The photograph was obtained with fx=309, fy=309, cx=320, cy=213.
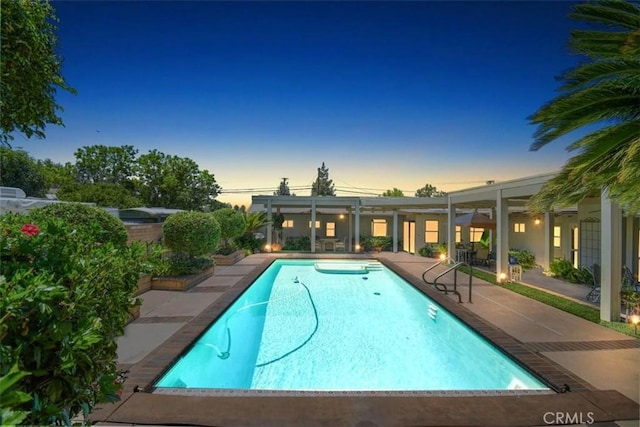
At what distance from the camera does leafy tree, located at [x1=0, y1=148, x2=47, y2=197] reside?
21484 mm

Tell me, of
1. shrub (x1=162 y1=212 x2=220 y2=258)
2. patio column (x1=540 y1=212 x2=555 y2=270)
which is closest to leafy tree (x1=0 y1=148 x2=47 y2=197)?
shrub (x1=162 y1=212 x2=220 y2=258)

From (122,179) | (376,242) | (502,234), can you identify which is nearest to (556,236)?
(502,234)

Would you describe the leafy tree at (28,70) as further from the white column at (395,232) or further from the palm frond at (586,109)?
the white column at (395,232)

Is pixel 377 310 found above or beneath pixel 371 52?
beneath

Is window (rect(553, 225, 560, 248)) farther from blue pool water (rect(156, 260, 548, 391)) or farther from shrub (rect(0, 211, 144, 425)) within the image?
shrub (rect(0, 211, 144, 425))

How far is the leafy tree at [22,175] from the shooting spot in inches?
846

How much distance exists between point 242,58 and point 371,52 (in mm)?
4763

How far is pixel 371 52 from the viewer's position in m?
11.5

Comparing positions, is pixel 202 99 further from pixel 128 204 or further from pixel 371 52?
pixel 128 204

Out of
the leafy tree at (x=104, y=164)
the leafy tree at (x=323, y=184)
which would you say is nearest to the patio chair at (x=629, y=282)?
the leafy tree at (x=104, y=164)

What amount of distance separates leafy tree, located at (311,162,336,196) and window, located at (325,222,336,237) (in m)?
37.4

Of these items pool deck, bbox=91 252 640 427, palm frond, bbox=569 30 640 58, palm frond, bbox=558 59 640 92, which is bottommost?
pool deck, bbox=91 252 640 427

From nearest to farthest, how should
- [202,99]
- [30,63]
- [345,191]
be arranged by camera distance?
[30,63]
[202,99]
[345,191]

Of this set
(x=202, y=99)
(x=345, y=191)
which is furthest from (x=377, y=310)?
(x=345, y=191)
